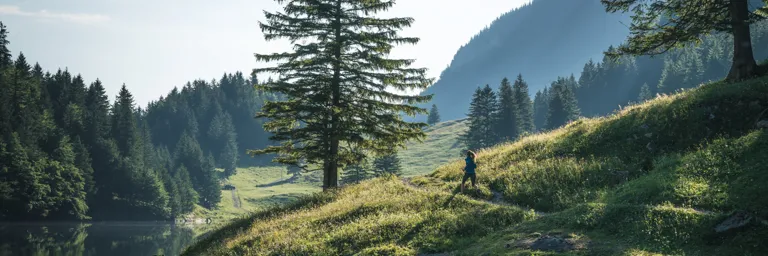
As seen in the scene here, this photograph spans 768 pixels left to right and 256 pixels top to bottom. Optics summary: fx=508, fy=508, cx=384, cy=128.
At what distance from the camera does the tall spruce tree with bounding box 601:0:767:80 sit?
19797 millimetres

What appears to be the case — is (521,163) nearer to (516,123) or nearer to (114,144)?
(516,123)

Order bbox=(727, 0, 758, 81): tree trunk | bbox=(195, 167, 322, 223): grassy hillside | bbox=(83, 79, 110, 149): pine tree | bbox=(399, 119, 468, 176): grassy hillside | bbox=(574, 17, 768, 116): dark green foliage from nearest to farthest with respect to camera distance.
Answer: bbox=(727, 0, 758, 81): tree trunk → bbox=(83, 79, 110, 149): pine tree → bbox=(399, 119, 468, 176): grassy hillside → bbox=(195, 167, 322, 223): grassy hillside → bbox=(574, 17, 768, 116): dark green foliage

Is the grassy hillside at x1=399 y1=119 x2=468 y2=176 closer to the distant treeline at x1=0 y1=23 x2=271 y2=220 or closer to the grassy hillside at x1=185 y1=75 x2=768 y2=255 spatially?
the distant treeline at x1=0 y1=23 x2=271 y2=220

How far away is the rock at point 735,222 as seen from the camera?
385 inches

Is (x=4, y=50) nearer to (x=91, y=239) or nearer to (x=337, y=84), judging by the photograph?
(x=91, y=239)

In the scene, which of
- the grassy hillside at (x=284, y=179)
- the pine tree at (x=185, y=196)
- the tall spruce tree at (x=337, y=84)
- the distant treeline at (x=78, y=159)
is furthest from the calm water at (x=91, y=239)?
the tall spruce tree at (x=337, y=84)

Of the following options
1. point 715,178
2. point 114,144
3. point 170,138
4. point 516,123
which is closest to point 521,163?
point 715,178

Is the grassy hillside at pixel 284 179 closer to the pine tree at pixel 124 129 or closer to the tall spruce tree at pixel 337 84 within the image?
the pine tree at pixel 124 129

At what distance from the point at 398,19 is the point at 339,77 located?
13.1 feet

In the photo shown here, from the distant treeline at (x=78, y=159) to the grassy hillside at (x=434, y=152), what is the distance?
50571 millimetres

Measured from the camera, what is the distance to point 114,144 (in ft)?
356

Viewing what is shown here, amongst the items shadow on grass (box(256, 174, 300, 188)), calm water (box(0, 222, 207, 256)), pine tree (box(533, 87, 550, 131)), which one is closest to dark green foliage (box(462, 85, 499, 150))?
calm water (box(0, 222, 207, 256))

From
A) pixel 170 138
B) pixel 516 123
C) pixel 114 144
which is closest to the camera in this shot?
pixel 516 123

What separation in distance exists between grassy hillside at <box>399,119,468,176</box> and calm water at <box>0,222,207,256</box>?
49.4 metres
